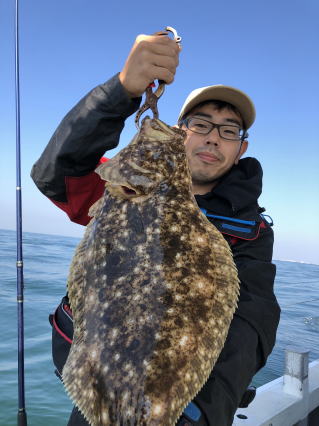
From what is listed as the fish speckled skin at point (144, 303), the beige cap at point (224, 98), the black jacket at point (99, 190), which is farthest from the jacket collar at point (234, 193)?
the fish speckled skin at point (144, 303)

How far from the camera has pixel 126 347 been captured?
61.7 inches

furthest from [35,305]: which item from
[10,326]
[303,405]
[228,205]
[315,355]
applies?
[228,205]

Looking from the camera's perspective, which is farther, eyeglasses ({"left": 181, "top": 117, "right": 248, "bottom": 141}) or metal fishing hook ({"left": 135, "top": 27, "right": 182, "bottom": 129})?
eyeglasses ({"left": 181, "top": 117, "right": 248, "bottom": 141})

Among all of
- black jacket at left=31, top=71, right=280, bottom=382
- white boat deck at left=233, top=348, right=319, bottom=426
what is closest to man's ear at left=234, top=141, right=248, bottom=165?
black jacket at left=31, top=71, right=280, bottom=382

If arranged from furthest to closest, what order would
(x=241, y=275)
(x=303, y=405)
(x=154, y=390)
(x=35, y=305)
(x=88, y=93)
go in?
1. (x=35, y=305)
2. (x=303, y=405)
3. (x=241, y=275)
4. (x=88, y=93)
5. (x=154, y=390)

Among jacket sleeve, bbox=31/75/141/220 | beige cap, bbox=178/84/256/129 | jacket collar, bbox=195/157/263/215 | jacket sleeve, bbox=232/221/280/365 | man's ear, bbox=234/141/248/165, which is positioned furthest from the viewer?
man's ear, bbox=234/141/248/165

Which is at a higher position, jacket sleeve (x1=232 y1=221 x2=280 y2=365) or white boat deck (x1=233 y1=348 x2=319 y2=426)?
jacket sleeve (x1=232 y1=221 x2=280 y2=365)

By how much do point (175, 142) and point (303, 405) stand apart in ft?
14.4

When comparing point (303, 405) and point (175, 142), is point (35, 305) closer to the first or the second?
point (303, 405)

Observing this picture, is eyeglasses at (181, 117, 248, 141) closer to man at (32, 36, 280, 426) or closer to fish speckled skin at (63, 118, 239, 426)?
man at (32, 36, 280, 426)

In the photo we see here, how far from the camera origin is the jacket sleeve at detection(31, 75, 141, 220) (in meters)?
2.07

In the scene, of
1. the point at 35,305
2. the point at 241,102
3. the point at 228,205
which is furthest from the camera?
the point at 35,305

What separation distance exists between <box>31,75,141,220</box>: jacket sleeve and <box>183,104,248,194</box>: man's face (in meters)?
1.10

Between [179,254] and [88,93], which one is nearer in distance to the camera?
[179,254]
